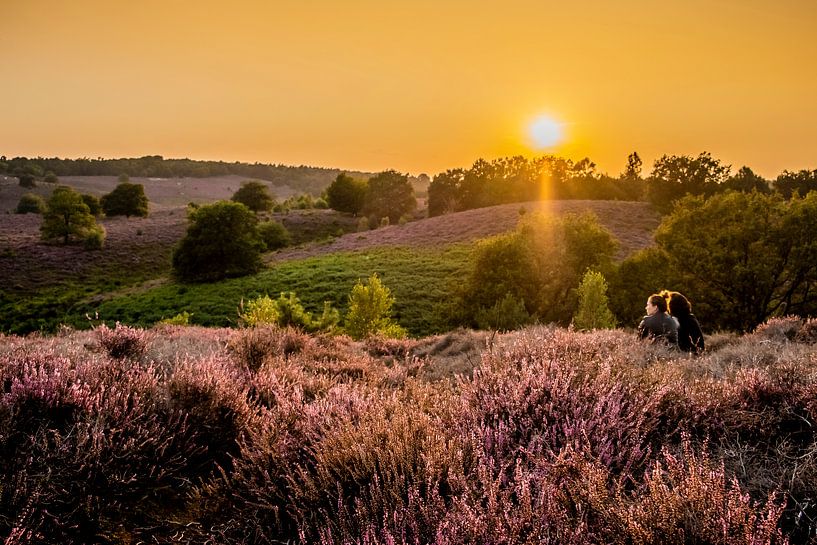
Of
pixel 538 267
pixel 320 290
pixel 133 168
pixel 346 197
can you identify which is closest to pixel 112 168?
pixel 133 168

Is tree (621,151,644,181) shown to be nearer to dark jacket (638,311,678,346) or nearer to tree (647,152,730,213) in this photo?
tree (647,152,730,213)

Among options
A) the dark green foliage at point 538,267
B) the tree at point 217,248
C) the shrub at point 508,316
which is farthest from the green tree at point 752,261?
the tree at point 217,248

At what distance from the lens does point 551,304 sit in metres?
27.7

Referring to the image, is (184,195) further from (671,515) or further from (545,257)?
(671,515)

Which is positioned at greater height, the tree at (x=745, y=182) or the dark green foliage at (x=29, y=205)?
the tree at (x=745, y=182)

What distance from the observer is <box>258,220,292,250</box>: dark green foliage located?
65312 mm

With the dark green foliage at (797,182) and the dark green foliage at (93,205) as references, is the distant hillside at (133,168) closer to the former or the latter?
the dark green foliage at (93,205)

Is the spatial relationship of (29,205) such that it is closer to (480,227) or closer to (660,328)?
(480,227)

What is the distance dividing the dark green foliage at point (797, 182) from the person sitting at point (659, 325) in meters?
68.8

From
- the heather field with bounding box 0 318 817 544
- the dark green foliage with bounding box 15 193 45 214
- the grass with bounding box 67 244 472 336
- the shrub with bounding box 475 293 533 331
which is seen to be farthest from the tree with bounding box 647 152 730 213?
the dark green foliage with bounding box 15 193 45 214

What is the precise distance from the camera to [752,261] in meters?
20.4

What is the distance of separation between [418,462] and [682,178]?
6572 centimetres

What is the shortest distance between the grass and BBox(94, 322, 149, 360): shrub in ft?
77.6

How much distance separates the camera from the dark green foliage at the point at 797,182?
6125 centimetres
